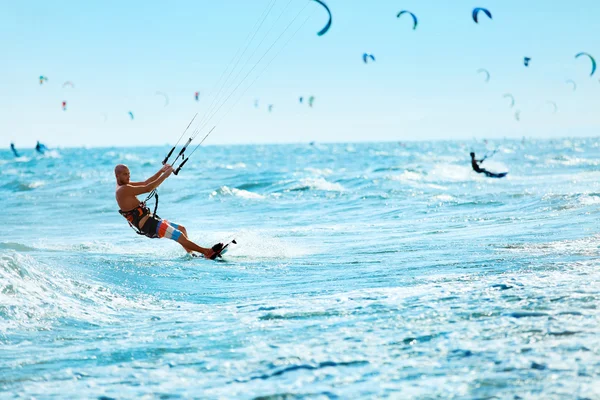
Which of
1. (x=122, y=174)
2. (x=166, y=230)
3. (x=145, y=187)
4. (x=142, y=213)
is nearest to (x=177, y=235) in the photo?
(x=166, y=230)

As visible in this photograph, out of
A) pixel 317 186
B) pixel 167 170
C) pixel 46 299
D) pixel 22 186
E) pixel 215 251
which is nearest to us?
pixel 46 299

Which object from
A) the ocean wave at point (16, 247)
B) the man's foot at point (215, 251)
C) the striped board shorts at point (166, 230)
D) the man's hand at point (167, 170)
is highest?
the man's hand at point (167, 170)

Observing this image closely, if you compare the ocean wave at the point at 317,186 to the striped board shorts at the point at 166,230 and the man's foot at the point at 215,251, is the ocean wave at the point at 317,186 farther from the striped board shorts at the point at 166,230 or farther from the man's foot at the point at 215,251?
the striped board shorts at the point at 166,230

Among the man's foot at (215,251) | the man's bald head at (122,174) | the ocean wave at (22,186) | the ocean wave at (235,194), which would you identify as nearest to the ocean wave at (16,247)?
the man's bald head at (122,174)

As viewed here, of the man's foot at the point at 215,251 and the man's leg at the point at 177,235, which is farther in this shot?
the man's foot at the point at 215,251

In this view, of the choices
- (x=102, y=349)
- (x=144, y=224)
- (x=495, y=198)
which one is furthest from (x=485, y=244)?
(x=495, y=198)

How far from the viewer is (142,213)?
10.9 meters

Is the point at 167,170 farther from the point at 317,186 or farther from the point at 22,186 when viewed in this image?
the point at 22,186

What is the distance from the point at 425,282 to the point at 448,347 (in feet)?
8.98

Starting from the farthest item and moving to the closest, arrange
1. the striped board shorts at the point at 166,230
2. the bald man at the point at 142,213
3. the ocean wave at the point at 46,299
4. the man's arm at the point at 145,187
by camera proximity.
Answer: the striped board shorts at the point at 166,230 < the bald man at the point at 142,213 < the man's arm at the point at 145,187 < the ocean wave at the point at 46,299

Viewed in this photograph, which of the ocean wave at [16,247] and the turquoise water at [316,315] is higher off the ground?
the turquoise water at [316,315]

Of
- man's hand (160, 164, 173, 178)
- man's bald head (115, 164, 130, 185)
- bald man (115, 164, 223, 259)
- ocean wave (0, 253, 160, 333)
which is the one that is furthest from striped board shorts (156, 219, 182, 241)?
ocean wave (0, 253, 160, 333)

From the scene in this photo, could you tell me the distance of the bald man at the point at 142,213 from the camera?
10.6 m

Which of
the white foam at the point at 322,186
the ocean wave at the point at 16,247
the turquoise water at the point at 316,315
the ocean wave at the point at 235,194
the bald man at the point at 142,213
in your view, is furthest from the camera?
the white foam at the point at 322,186
